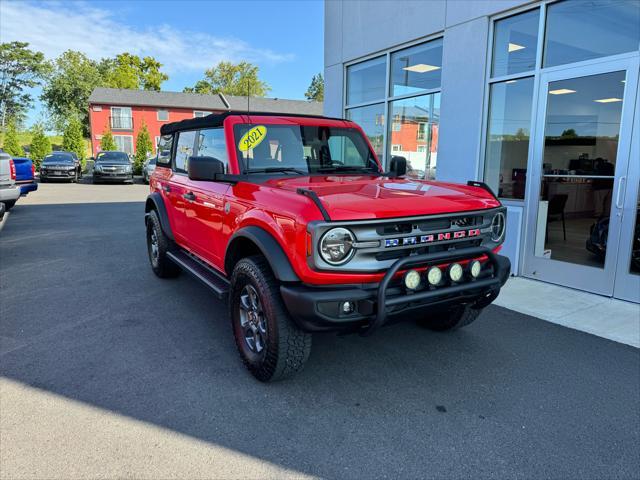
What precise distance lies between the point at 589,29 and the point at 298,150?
3.93 meters

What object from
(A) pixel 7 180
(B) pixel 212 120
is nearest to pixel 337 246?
(B) pixel 212 120

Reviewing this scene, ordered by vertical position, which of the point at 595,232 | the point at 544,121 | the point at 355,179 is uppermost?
the point at 544,121

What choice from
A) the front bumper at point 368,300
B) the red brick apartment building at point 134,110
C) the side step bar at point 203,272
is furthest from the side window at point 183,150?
the red brick apartment building at point 134,110

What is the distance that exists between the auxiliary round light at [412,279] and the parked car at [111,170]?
21.8 meters

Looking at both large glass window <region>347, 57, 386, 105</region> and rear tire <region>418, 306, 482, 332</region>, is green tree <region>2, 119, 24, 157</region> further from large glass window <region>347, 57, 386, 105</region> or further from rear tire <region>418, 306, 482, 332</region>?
rear tire <region>418, 306, 482, 332</region>

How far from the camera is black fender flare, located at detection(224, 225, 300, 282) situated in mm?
2717

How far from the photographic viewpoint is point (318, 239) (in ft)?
8.30

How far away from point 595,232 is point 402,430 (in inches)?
158

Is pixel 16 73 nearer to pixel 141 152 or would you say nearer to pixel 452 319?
pixel 141 152

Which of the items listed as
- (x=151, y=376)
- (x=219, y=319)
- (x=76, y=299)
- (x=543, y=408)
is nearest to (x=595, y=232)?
(x=543, y=408)

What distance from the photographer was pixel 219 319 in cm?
439

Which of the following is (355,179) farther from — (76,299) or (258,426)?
(76,299)

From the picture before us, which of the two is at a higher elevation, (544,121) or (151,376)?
(544,121)

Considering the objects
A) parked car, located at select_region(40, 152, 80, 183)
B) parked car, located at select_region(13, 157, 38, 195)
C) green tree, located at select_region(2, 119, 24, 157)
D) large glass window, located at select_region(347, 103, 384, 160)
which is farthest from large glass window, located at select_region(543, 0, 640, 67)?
green tree, located at select_region(2, 119, 24, 157)
